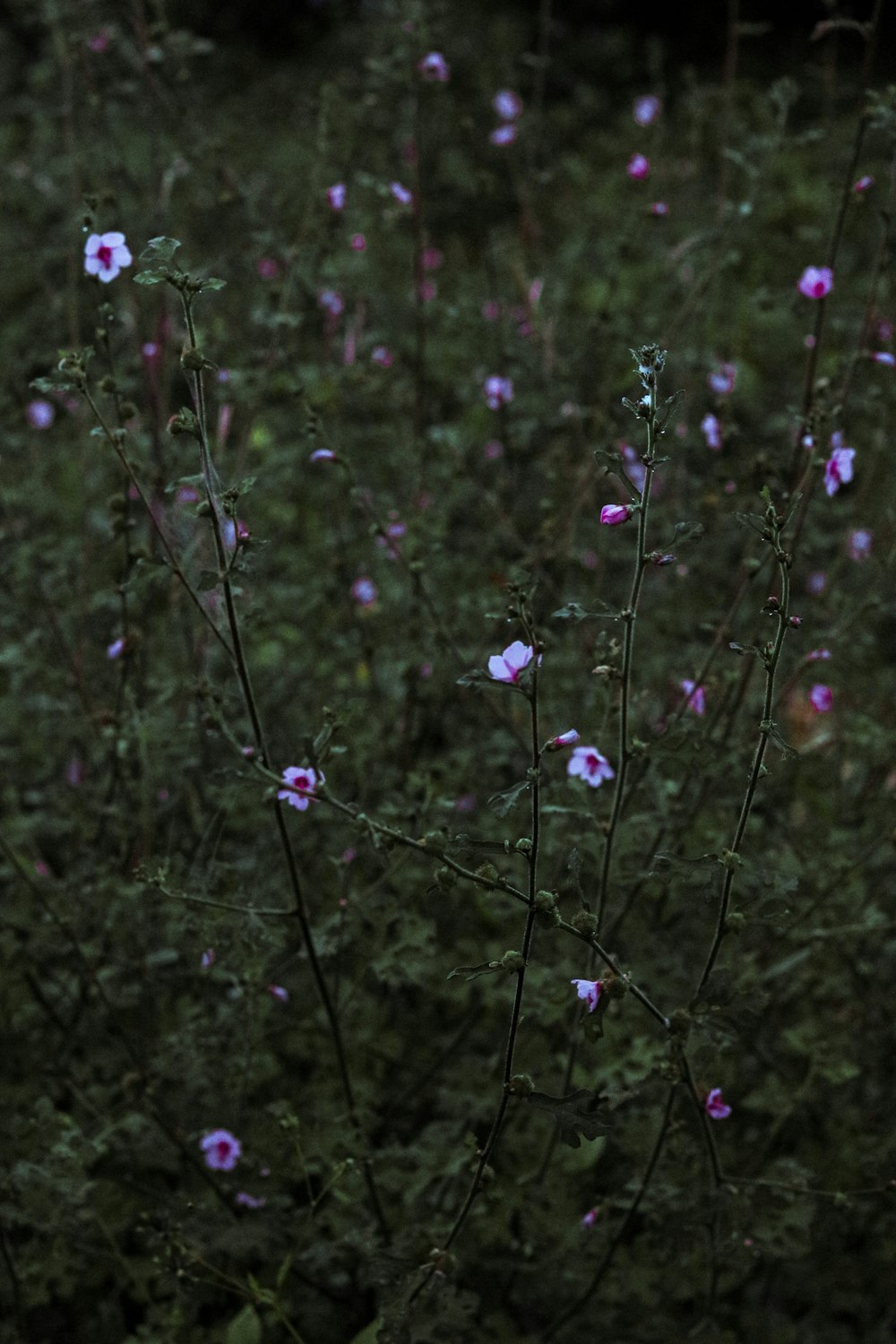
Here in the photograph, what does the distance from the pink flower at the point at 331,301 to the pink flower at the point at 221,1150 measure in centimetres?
173

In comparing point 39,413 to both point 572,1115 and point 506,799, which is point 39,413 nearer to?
point 506,799

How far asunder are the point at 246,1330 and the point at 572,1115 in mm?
872

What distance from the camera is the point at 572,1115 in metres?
1.40

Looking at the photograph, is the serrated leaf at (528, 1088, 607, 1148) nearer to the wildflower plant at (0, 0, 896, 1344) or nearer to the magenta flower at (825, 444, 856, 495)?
the wildflower plant at (0, 0, 896, 1344)

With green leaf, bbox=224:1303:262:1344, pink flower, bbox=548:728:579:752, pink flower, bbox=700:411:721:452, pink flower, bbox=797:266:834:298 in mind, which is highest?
pink flower, bbox=797:266:834:298

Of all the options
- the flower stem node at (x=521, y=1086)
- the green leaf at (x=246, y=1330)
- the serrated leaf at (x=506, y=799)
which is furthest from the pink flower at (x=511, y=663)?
the green leaf at (x=246, y=1330)

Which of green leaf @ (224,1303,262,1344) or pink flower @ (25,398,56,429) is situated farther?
pink flower @ (25,398,56,429)

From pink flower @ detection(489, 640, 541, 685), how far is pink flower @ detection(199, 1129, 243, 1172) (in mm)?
942

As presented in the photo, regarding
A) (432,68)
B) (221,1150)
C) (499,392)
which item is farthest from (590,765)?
(432,68)

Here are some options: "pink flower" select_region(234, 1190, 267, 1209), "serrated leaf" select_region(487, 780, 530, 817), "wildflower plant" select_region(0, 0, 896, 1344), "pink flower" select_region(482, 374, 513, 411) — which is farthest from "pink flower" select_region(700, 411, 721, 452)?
"pink flower" select_region(234, 1190, 267, 1209)

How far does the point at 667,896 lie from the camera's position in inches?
98.0

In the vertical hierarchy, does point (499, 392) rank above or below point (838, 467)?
above

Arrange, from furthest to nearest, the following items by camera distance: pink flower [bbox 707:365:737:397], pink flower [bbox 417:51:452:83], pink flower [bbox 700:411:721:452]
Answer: pink flower [bbox 417:51:452:83] < pink flower [bbox 707:365:737:397] < pink flower [bbox 700:411:721:452]

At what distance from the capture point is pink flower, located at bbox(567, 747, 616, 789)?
6.50 ft
